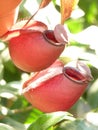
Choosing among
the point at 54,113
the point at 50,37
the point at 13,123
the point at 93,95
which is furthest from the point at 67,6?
the point at 93,95

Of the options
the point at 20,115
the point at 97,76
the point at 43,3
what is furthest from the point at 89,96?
the point at 43,3

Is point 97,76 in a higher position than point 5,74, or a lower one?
lower

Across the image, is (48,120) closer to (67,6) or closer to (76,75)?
(76,75)

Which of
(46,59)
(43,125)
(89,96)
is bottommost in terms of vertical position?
(89,96)

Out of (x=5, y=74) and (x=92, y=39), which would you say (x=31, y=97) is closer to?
(x=92, y=39)

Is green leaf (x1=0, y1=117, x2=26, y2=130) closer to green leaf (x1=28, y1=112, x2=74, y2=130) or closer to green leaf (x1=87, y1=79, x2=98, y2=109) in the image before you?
green leaf (x1=28, y1=112, x2=74, y2=130)

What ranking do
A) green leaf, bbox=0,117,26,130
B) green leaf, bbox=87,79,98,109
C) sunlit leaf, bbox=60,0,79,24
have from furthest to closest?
green leaf, bbox=87,79,98,109
green leaf, bbox=0,117,26,130
sunlit leaf, bbox=60,0,79,24

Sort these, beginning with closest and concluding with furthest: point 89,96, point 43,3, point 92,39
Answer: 1. point 43,3
2. point 92,39
3. point 89,96

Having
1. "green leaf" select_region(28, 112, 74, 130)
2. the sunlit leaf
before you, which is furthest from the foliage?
the sunlit leaf
